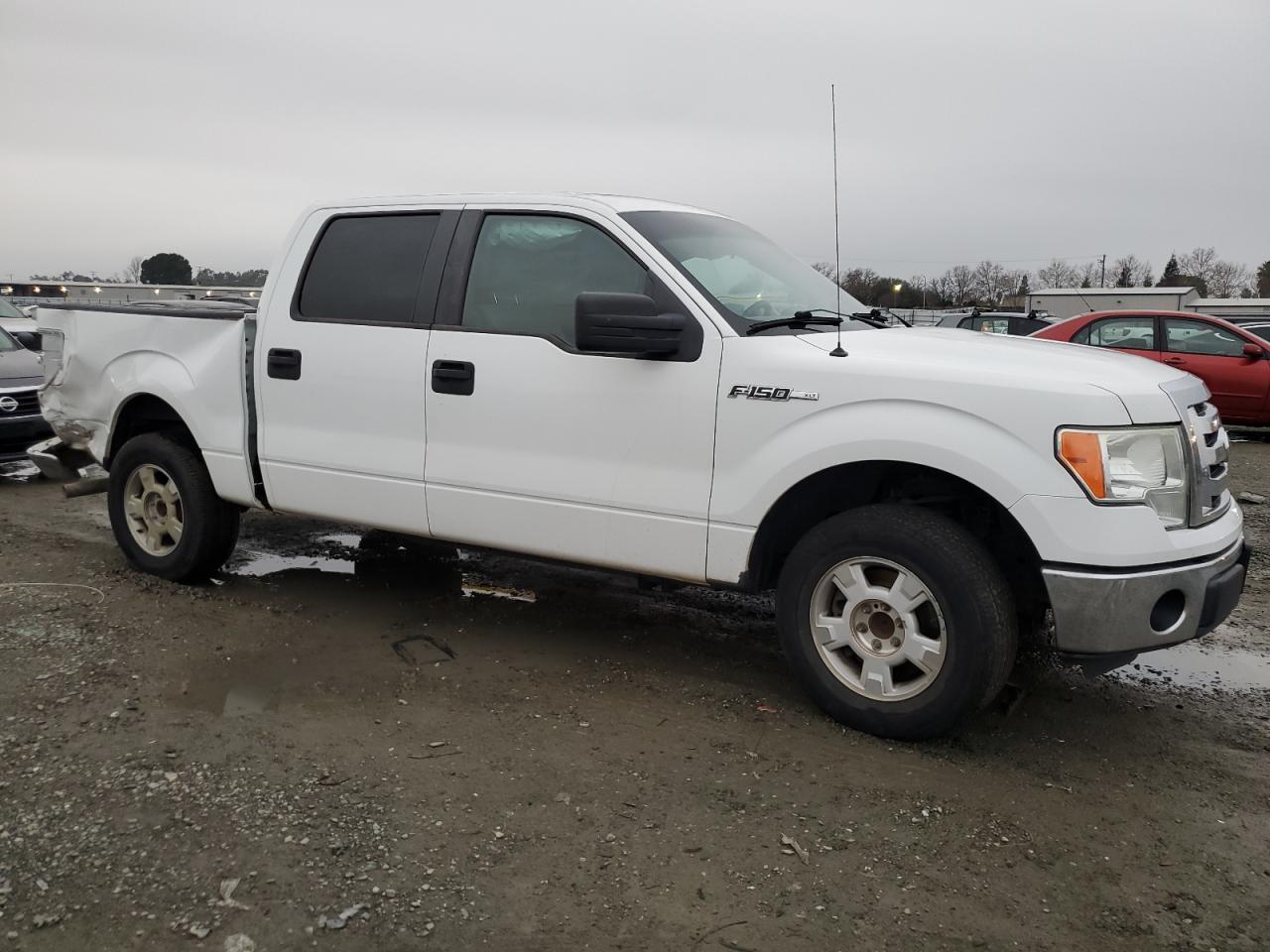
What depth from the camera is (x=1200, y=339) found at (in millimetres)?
12398

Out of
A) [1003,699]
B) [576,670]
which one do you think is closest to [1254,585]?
[1003,699]

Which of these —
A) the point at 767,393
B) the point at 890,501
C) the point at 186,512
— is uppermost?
the point at 767,393

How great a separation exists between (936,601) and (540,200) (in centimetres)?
241

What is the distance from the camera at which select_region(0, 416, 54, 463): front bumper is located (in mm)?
9070

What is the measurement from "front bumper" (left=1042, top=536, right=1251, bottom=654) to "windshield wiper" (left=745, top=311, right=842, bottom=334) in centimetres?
139

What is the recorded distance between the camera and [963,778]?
11.7 ft

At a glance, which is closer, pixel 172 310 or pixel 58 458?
pixel 172 310

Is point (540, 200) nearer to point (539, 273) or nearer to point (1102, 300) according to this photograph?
point (539, 273)

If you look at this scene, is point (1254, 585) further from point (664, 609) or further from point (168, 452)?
point (168, 452)

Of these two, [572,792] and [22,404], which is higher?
[22,404]

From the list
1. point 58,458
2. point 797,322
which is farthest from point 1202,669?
point 58,458

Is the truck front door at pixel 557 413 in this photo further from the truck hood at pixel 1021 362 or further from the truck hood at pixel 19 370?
the truck hood at pixel 19 370

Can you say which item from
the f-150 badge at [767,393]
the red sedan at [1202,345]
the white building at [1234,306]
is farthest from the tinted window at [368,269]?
the white building at [1234,306]

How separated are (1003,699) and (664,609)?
183cm
